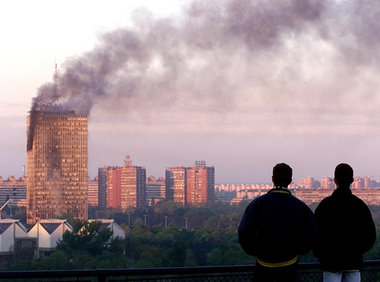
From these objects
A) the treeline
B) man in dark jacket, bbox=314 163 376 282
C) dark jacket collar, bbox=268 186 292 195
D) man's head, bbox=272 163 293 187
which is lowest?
the treeline

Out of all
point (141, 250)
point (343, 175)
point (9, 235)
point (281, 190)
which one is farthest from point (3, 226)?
point (281, 190)

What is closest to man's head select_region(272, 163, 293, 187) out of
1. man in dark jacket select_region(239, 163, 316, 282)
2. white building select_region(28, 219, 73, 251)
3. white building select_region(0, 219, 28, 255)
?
man in dark jacket select_region(239, 163, 316, 282)

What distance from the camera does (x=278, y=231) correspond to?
23.4 feet

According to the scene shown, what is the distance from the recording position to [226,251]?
112 meters

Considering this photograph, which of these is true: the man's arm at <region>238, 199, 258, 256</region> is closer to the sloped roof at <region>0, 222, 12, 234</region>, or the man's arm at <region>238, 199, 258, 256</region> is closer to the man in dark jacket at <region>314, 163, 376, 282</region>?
the man in dark jacket at <region>314, 163, 376, 282</region>

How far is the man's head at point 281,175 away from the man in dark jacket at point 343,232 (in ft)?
1.85

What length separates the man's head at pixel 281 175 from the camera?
7176 mm

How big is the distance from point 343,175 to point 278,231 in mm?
844

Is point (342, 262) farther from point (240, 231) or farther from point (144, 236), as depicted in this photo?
point (144, 236)

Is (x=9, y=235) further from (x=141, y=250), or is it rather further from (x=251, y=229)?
(x=251, y=229)

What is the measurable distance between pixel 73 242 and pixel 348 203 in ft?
435

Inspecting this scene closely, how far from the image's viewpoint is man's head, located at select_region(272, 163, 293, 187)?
718cm

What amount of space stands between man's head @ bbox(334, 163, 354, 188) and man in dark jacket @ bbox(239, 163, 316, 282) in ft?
1.71

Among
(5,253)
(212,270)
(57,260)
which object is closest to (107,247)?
(57,260)
